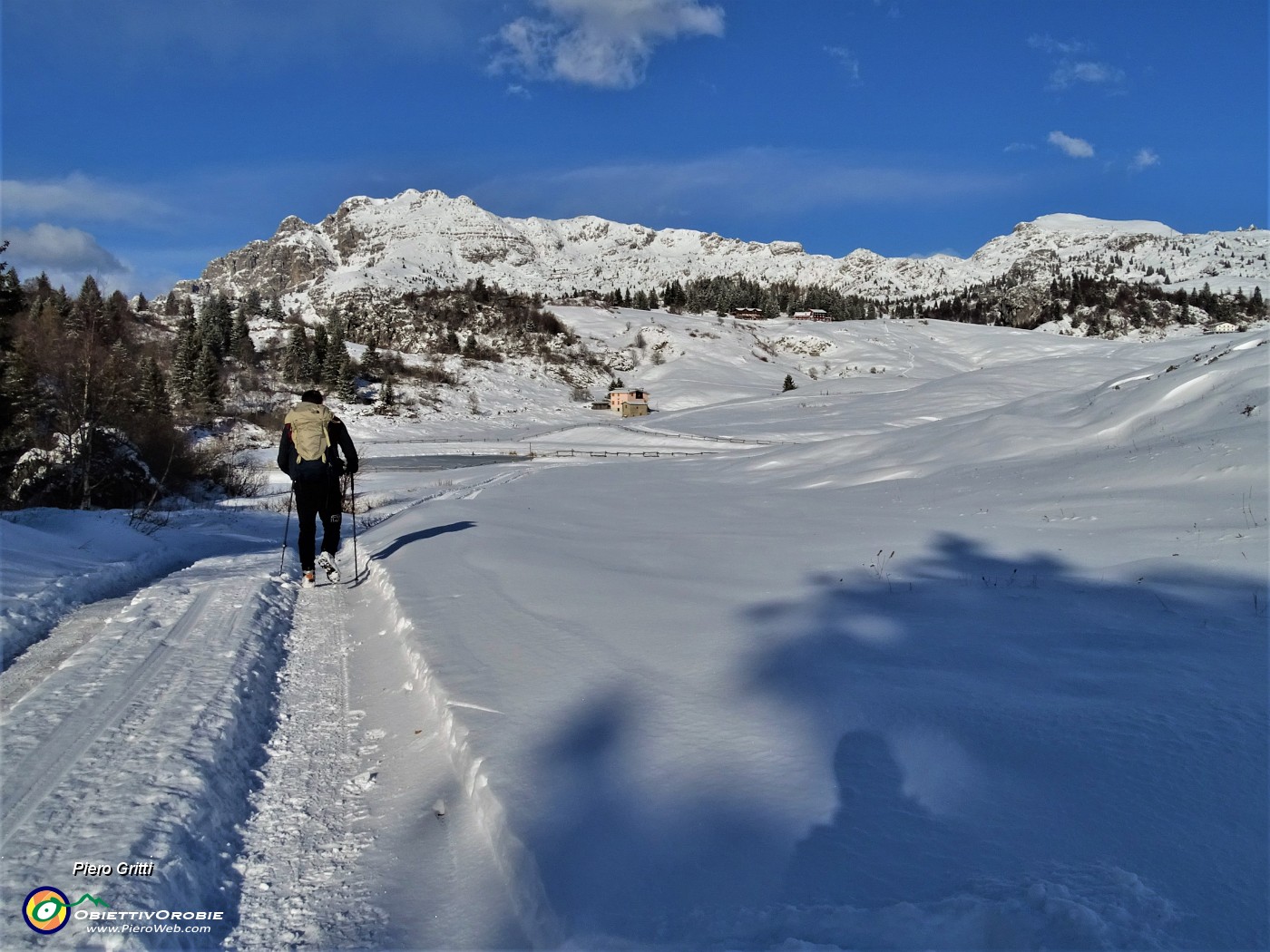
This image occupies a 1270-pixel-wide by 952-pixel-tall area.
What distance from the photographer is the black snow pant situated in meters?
7.80

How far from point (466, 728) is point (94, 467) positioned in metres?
20.3

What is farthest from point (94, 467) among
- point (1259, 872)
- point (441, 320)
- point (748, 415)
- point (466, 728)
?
point (441, 320)

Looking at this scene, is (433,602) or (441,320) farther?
(441,320)

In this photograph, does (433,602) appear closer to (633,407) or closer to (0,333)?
(0,333)

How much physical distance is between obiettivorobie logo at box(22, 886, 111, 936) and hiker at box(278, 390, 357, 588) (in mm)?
5630

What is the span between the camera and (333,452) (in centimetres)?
844

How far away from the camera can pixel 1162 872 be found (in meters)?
2.20

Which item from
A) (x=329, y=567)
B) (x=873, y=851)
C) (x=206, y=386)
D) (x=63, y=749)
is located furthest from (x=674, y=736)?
(x=206, y=386)

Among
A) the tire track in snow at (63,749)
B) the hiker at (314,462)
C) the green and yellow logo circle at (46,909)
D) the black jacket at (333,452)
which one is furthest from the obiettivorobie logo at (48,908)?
the black jacket at (333,452)

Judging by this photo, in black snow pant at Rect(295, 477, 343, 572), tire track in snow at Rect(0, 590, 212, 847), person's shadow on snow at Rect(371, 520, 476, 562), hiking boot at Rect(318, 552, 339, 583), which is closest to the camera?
tire track in snow at Rect(0, 590, 212, 847)

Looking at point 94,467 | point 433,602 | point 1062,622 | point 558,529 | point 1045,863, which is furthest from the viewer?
point 94,467

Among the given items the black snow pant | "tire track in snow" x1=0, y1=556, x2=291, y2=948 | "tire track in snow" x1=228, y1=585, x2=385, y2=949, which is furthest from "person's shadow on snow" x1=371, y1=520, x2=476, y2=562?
"tire track in snow" x1=228, y1=585, x2=385, y2=949

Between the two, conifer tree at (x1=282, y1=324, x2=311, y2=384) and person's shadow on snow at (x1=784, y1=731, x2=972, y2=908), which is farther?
conifer tree at (x1=282, y1=324, x2=311, y2=384)

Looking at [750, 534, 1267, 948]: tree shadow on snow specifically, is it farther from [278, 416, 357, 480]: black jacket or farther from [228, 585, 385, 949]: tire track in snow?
[278, 416, 357, 480]: black jacket
